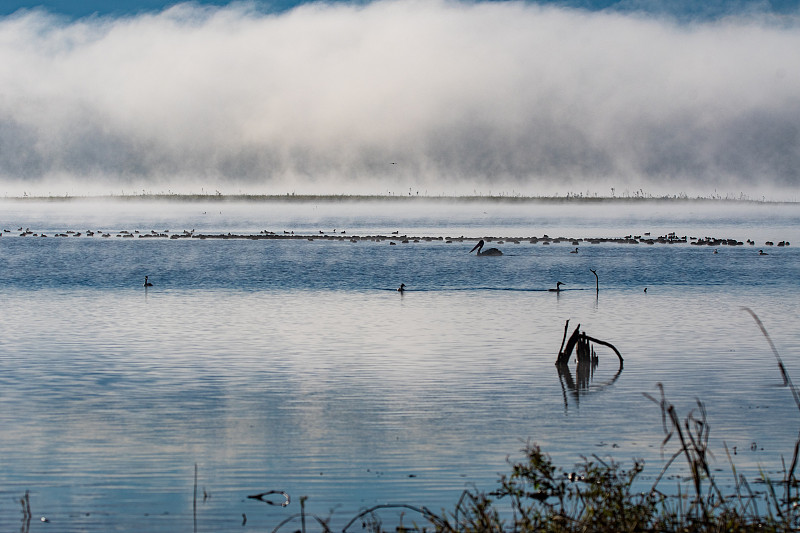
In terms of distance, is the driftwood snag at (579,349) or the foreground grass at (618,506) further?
the driftwood snag at (579,349)

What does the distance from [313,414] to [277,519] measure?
26.7ft

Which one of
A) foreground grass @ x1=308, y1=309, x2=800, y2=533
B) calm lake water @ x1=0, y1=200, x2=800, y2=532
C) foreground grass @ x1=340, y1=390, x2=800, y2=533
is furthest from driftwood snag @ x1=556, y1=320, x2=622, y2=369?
foreground grass @ x1=340, y1=390, x2=800, y2=533

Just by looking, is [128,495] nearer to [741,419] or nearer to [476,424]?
[476,424]

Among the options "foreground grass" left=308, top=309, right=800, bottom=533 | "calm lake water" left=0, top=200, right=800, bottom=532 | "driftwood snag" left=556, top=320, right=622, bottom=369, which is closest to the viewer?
"foreground grass" left=308, top=309, right=800, bottom=533

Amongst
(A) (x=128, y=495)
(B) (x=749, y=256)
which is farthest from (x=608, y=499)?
(B) (x=749, y=256)

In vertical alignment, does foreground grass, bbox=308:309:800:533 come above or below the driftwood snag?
below

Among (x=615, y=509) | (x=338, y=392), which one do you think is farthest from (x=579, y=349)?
(x=615, y=509)

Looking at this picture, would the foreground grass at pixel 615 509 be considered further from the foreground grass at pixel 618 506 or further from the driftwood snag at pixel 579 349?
the driftwood snag at pixel 579 349

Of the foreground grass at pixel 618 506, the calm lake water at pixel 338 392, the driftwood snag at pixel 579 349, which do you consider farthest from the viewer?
the driftwood snag at pixel 579 349

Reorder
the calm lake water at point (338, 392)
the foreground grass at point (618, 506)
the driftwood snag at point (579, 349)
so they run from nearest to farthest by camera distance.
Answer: the foreground grass at point (618, 506) < the calm lake water at point (338, 392) < the driftwood snag at point (579, 349)

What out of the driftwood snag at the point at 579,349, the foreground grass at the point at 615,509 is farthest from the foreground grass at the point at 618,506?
the driftwood snag at the point at 579,349

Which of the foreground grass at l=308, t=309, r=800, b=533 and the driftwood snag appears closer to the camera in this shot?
the foreground grass at l=308, t=309, r=800, b=533

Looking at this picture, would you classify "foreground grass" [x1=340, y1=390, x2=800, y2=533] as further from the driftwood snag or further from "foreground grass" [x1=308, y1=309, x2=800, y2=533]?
the driftwood snag

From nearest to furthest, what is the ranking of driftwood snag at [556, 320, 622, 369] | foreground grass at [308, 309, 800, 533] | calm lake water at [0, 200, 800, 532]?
foreground grass at [308, 309, 800, 533] → calm lake water at [0, 200, 800, 532] → driftwood snag at [556, 320, 622, 369]
